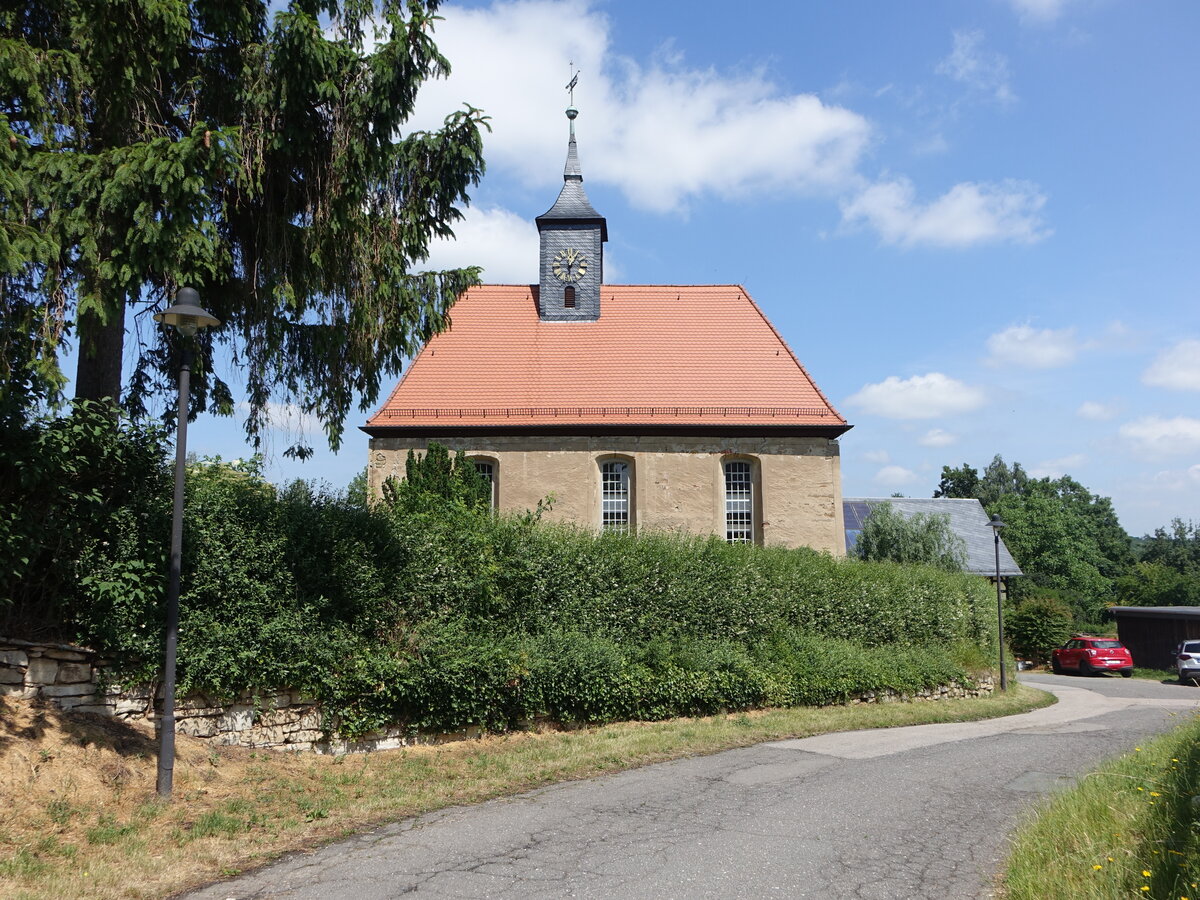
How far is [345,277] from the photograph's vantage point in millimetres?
10117

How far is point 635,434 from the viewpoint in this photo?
2228 centimetres

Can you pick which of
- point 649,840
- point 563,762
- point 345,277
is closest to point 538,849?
point 649,840

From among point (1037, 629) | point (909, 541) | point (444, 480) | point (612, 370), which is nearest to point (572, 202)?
point (612, 370)

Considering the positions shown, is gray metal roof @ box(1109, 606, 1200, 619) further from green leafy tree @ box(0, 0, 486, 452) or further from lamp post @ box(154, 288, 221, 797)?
lamp post @ box(154, 288, 221, 797)

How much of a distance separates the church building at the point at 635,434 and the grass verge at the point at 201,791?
35.8 ft

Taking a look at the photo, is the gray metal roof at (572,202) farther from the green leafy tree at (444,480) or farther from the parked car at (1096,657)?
the parked car at (1096,657)

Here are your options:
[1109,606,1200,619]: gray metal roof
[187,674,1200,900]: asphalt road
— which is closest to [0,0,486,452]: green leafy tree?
[187,674,1200,900]: asphalt road

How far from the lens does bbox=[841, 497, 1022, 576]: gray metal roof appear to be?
4059 centimetres

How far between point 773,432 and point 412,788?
1562 centimetres

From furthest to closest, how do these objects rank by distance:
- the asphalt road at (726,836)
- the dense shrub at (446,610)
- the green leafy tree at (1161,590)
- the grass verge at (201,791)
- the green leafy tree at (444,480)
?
the green leafy tree at (1161,590) < the green leafy tree at (444,480) < the dense shrub at (446,610) < the grass verge at (201,791) < the asphalt road at (726,836)

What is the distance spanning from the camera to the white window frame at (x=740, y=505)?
22.7m

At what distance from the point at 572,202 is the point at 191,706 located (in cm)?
1984

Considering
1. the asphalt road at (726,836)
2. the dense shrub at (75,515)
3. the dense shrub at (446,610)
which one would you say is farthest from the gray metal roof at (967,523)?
the dense shrub at (75,515)

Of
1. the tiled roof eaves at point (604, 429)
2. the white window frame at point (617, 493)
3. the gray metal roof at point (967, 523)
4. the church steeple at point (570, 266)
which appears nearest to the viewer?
the tiled roof eaves at point (604, 429)
